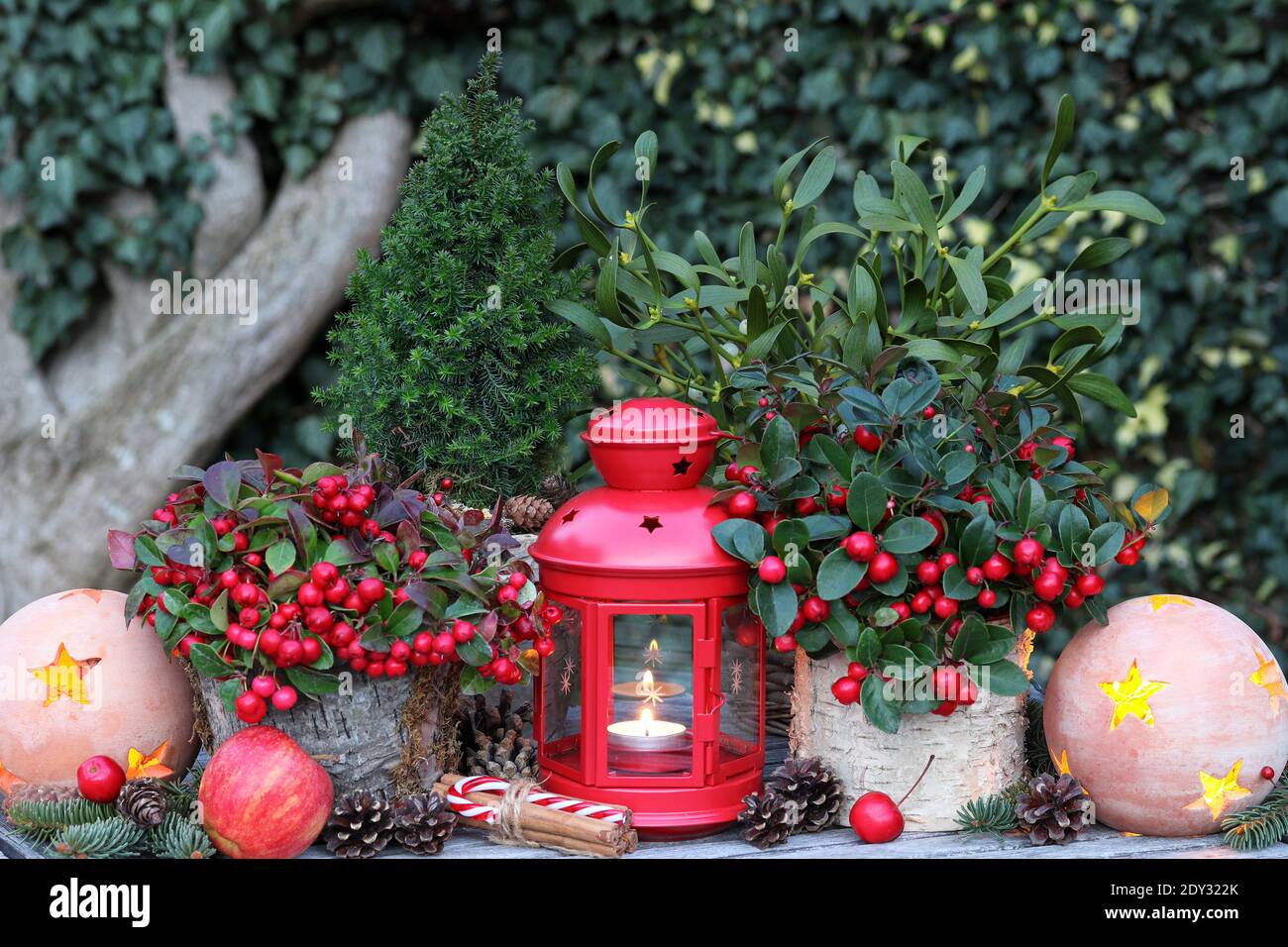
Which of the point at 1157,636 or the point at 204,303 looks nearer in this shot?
the point at 1157,636

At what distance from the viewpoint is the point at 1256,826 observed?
1.28m

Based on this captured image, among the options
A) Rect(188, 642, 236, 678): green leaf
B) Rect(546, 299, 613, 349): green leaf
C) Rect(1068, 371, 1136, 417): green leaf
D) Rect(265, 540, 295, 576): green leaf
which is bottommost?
Rect(188, 642, 236, 678): green leaf

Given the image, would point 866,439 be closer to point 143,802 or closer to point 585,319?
point 585,319

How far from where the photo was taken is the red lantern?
132 centimetres

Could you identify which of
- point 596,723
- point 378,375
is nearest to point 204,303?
point 378,375

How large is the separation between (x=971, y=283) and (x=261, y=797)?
2.95ft

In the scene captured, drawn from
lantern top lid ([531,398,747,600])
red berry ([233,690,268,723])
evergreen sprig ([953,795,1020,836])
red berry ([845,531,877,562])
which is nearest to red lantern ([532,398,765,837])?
lantern top lid ([531,398,747,600])

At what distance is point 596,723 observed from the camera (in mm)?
1342

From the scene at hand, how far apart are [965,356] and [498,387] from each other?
559 mm

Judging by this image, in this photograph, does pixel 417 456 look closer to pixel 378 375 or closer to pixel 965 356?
pixel 378 375

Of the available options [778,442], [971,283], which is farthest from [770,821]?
[971,283]

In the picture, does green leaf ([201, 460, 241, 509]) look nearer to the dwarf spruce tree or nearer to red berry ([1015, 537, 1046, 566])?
the dwarf spruce tree

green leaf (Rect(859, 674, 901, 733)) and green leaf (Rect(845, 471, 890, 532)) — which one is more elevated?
green leaf (Rect(845, 471, 890, 532))

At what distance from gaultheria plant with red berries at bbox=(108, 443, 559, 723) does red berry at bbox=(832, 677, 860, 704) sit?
Result: 307 millimetres
